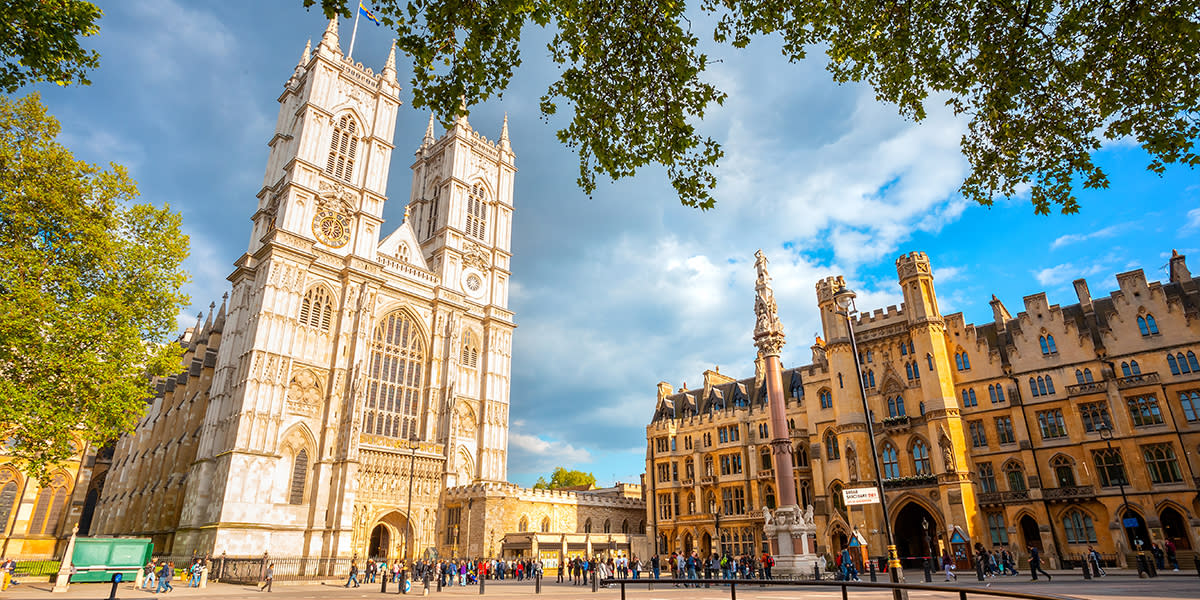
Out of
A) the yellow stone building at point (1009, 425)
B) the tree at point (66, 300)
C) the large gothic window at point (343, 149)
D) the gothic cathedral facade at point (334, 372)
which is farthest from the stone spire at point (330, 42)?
the yellow stone building at point (1009, 425)

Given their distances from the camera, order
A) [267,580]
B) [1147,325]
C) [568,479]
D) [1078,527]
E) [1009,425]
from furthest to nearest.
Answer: [568,479]
[1009,425]
[1147,325]
[1078,527]
[267,580]

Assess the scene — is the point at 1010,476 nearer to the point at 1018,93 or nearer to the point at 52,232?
the point at 1018,93

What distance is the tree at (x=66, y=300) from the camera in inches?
667

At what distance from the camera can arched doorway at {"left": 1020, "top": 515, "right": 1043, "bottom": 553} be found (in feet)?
96.5

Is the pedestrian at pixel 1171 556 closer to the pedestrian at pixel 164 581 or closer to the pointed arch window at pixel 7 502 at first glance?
the pedestrian at pixel 164 581

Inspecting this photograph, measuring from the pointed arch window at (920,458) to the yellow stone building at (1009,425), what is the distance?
3.0 inches

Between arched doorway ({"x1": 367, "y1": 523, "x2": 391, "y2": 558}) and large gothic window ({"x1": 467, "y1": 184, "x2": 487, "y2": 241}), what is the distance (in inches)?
973

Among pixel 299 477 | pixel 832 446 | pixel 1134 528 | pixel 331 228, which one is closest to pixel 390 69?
pixel 331 228

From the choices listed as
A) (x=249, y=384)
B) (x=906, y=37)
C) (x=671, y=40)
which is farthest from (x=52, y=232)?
(x=906, y=37)

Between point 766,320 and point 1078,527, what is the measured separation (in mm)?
18243

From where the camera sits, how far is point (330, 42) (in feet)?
151

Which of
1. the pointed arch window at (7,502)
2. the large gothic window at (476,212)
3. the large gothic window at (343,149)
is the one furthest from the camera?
the large gothic window at (476,212)

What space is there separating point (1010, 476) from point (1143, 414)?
20.5 feet

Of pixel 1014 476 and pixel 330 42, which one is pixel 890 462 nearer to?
pixel 1014 476
